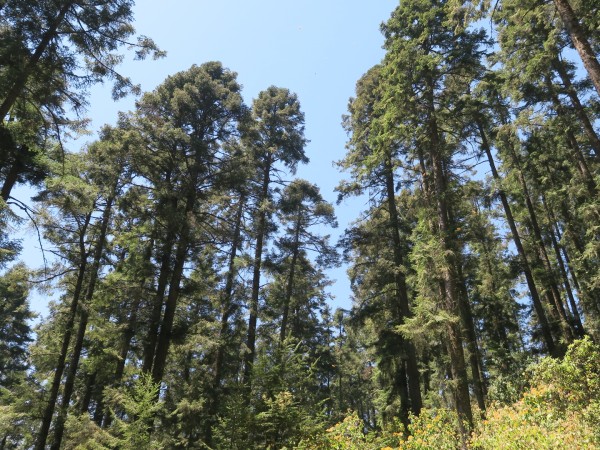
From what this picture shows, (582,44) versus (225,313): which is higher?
(582,44)

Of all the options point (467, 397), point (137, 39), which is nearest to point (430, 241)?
point (467, 397)

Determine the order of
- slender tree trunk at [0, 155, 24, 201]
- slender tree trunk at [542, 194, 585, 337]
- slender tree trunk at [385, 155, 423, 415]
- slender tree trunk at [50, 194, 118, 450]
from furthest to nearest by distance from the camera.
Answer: slender tree trunk at [542, 194, 585, 337], slender tree trunk at [385, 155, 423, 415], slender tree trunk at [50, 194, 118, 450], slender tree trunk at [0, 155, 24, 201]

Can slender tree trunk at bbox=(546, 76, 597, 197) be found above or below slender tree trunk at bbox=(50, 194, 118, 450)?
above

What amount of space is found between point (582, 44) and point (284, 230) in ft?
51.9

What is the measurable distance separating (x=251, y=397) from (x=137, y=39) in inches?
364

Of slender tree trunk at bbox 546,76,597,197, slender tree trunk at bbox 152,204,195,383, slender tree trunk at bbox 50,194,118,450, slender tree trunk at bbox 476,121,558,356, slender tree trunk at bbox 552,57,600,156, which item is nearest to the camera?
slender tree trunk at bbox 152,204,195,383

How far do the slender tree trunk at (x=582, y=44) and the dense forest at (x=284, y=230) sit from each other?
4 cm

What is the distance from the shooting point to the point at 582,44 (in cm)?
805

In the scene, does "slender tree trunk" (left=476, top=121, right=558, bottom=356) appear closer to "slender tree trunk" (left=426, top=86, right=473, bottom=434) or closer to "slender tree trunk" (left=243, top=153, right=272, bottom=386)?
"slender tree trunk" (left=426, top=86, right=473, bottom=434)

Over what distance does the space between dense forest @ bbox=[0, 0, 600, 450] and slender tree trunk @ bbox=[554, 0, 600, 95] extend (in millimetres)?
42

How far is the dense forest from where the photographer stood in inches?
303

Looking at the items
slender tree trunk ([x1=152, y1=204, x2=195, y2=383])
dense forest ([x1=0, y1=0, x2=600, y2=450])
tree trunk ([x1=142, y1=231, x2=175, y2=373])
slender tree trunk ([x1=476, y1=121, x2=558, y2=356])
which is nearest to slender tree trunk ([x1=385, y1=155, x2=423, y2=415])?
dense forest ([x1=0, y1=0, x2=600, y2=450])

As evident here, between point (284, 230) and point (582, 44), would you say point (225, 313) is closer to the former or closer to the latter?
point (284, 230)

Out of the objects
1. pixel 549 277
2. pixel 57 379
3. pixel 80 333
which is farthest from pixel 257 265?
pixel 549 277
